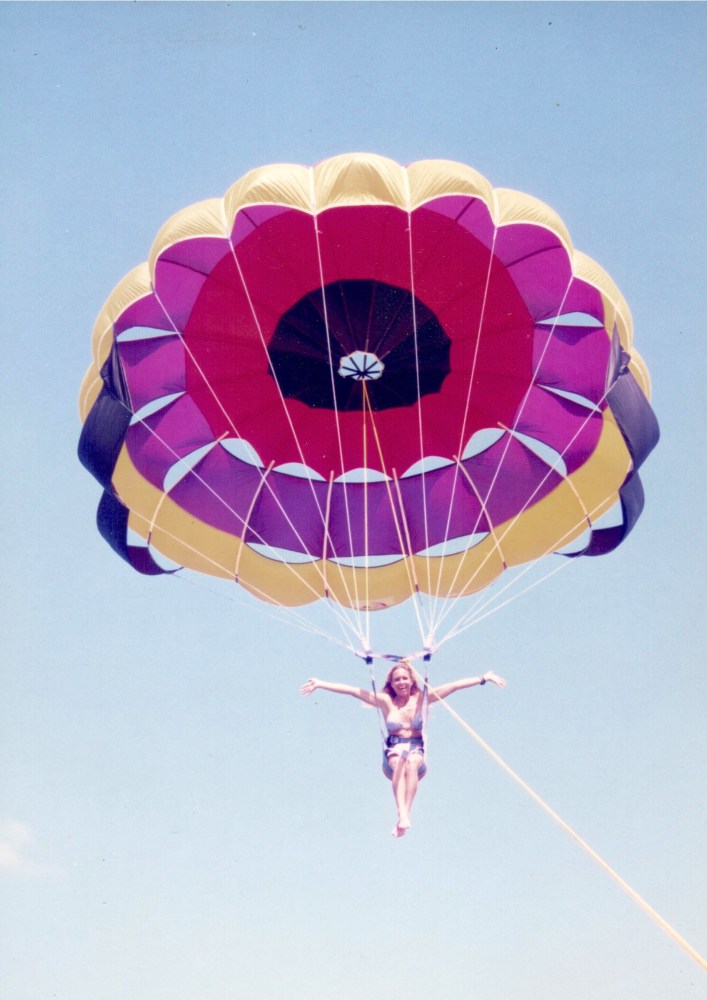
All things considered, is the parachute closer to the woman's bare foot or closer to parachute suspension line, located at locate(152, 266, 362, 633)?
parachute suspension line, located at locate(152, 266, 362, 633)

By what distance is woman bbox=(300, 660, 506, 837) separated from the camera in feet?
24.5

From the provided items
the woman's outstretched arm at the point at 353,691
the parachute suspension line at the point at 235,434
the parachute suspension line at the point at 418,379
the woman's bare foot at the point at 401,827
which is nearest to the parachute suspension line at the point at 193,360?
the parachute suspension line at the point at 235,434

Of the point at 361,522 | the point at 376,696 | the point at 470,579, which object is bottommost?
the point at 376,696

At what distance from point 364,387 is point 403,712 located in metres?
3.29

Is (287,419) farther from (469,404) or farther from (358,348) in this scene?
(469,404)

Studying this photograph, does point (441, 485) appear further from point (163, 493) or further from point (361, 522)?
point (163, 493)

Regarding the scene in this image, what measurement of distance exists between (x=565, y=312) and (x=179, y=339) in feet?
11.0

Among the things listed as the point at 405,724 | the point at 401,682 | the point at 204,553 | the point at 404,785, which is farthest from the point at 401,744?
the point at 204,553

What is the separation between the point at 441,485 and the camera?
1002 centimetres

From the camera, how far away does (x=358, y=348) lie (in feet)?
30.6

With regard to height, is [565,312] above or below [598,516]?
above

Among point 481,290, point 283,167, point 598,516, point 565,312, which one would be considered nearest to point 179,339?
point 283,167

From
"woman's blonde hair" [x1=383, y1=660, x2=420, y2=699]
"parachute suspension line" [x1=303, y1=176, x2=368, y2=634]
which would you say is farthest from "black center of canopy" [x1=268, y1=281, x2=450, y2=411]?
"woman's blonde hair" [x1=383, y1=660, x2=420, y2=699]

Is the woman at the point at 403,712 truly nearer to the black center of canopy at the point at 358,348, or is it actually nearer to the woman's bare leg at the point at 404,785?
the woman's bare leg at the point at 404,785
